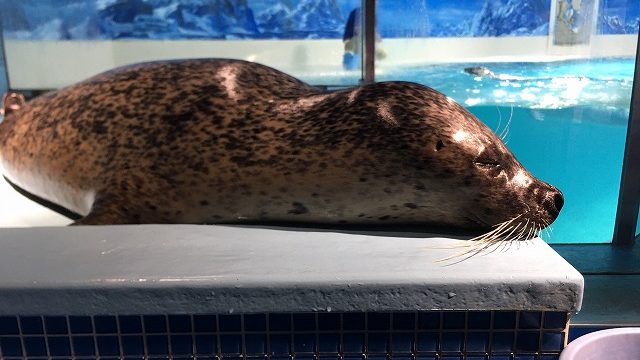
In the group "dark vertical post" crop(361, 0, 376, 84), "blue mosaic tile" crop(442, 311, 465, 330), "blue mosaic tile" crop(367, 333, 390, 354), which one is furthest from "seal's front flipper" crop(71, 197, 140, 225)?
"dark vertical post" crop(361, 0, 376, 84)

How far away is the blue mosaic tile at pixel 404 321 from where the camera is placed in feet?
3.30

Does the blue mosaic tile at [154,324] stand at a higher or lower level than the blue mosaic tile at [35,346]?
higher

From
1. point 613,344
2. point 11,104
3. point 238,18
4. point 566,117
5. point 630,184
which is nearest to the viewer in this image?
point 613,344

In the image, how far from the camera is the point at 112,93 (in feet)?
5.04

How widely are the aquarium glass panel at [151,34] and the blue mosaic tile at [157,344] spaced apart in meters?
1.93

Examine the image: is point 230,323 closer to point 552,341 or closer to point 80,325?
point 80,325

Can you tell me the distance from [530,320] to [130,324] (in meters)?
0.74

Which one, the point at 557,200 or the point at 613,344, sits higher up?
the point at 557,200

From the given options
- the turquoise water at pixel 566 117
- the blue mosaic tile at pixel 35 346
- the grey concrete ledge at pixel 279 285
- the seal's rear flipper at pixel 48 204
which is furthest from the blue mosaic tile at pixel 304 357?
the turquoise water at pixel 566 117

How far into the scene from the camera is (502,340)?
1.03m

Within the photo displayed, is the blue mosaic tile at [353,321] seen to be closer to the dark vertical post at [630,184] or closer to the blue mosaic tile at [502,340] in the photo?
the blue mosaic tile at [502,340]

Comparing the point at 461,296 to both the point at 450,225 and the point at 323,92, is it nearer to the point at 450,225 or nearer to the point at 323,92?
the point at 450,225

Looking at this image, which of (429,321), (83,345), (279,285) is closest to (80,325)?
(83,345)

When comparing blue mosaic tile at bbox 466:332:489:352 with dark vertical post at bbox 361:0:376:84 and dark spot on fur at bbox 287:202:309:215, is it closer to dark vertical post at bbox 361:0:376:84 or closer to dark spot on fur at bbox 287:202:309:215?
dark spot on fur at bbox 287:202:309:215
